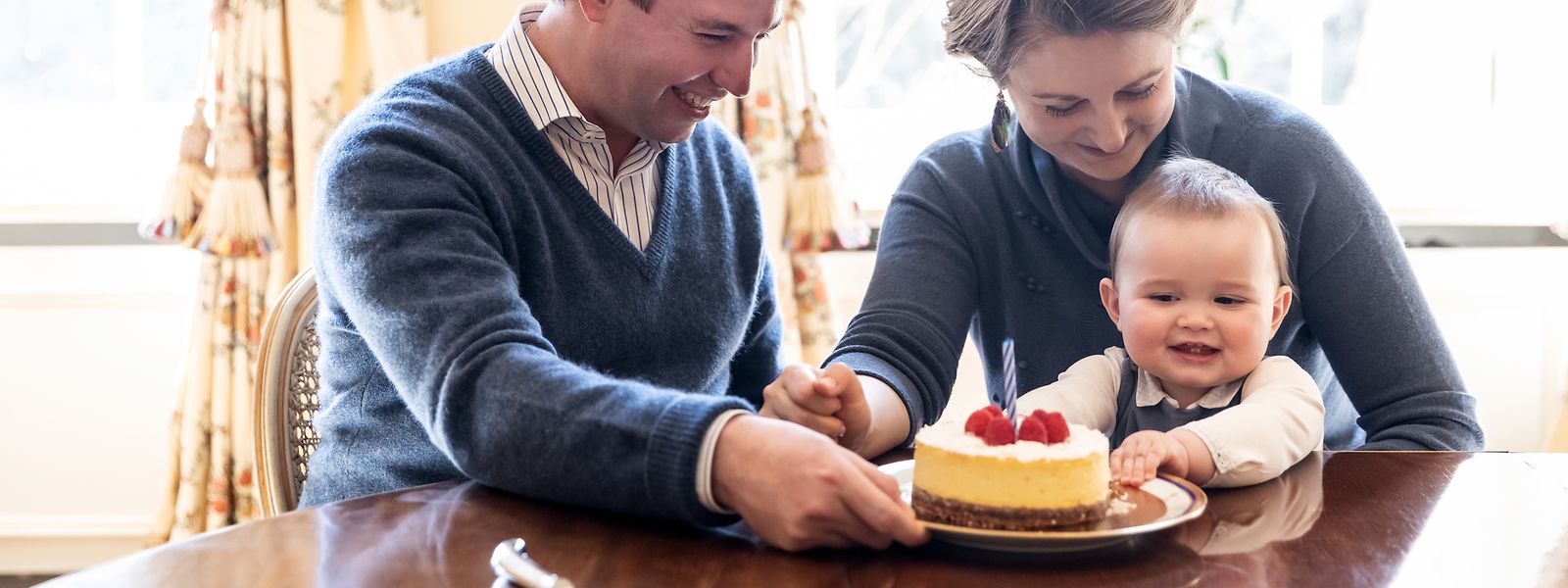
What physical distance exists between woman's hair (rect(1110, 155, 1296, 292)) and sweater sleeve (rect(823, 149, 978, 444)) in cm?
22

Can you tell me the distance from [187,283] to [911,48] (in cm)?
184

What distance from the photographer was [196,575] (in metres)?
0.84

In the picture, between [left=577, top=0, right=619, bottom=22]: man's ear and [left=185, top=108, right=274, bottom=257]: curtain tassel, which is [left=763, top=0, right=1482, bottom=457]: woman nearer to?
[left=577, top=0, right=619, bottom=22]: man's ear

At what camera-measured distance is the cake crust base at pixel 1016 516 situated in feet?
3.04

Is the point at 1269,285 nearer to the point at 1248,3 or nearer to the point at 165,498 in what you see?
the point at 1248,3

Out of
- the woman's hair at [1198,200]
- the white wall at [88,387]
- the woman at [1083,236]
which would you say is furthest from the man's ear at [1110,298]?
the white wall at [88,387]

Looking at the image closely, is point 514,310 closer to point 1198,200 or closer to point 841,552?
point 841,552

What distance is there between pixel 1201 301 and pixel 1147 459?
0.33 metres

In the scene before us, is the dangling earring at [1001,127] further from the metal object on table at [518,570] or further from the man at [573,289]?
the metal object on table at [518,570]

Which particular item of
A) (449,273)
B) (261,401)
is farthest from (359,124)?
(261,401)

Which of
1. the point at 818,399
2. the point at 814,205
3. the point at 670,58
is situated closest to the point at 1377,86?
the point at 814,205

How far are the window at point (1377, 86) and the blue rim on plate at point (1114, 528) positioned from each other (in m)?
2.10

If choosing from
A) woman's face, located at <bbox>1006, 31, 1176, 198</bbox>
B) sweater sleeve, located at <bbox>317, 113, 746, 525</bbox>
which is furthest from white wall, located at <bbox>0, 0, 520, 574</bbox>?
woman's face, located at <bbox>1006, 31, 1176, 198</bbox>

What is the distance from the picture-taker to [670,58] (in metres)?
1.42
